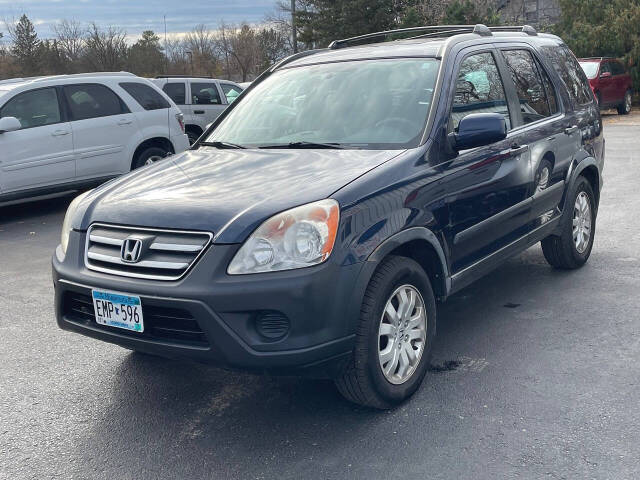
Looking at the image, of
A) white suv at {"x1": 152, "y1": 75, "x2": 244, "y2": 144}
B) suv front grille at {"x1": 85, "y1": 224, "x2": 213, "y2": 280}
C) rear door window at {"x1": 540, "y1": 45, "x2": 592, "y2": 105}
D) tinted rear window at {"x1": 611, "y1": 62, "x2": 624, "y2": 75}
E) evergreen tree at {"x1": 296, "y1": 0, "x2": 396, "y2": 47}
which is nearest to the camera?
suv front grille at {"x1": 85, "y1": 224, "x2": 213, "y2": 280}

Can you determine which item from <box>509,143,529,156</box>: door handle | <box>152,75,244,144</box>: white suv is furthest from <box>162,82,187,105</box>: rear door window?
<box>509,143,529,156</box>: door handle

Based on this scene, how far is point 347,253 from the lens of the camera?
338 centimetres

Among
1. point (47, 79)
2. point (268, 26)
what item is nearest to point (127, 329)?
point (47, 79)

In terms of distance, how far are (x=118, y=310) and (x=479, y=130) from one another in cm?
208

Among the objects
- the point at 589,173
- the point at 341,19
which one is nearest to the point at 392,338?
the point at 589,173

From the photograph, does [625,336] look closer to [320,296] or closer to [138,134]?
[320,296]

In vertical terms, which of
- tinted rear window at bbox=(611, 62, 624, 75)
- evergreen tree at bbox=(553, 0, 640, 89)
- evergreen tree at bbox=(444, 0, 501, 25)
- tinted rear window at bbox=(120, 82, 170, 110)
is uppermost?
evergreen tree at bbox=(444, 0, 501, 25)

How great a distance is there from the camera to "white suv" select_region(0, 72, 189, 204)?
31.2ft

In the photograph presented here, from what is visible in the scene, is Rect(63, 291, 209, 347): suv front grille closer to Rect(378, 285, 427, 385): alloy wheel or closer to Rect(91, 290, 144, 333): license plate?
Rect(91, 290, 144, 333): license plate

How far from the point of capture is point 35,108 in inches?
384

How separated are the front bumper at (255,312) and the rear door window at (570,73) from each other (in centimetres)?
331

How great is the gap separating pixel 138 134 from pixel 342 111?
6773mm

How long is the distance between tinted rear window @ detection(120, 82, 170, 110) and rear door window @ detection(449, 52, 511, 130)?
7001 mm

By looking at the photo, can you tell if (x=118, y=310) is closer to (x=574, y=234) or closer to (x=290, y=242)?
A: (x=290, y=242)
